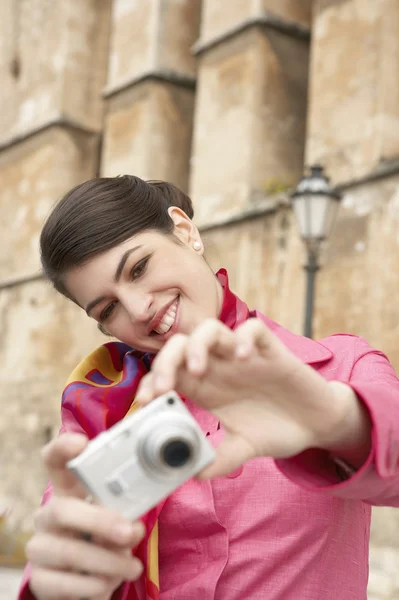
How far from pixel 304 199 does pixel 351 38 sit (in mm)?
3067

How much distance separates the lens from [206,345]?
945 mm

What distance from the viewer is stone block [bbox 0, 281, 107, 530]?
36.9 feet

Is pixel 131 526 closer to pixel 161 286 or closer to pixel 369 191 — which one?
pixel 161 286

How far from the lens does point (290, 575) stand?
1335 mm

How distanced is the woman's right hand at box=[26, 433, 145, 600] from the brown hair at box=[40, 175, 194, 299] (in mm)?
518

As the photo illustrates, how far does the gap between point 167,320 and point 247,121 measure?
829cm

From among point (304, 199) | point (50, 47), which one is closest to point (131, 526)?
point (304, 199)

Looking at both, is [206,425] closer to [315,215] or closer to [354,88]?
[315,215]

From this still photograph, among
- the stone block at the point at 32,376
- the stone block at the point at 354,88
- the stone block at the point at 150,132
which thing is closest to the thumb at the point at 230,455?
the stone block at the point at 354,88

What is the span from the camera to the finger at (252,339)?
0.94 metres

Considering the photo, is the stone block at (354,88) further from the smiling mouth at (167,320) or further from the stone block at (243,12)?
the smiling mouth at (167,320)

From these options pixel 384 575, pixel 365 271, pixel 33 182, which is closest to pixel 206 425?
pixel 384 575

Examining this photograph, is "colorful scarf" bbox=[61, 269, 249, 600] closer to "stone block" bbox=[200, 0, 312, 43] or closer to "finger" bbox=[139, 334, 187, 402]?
"finger" bbox=[139, 334, 187, 402]

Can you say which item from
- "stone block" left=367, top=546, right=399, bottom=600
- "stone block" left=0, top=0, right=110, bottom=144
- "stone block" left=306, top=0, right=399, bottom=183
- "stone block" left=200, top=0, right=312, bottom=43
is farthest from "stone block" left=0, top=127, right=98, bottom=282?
"stone block" left=367, top=546, right=399, bottom=600
